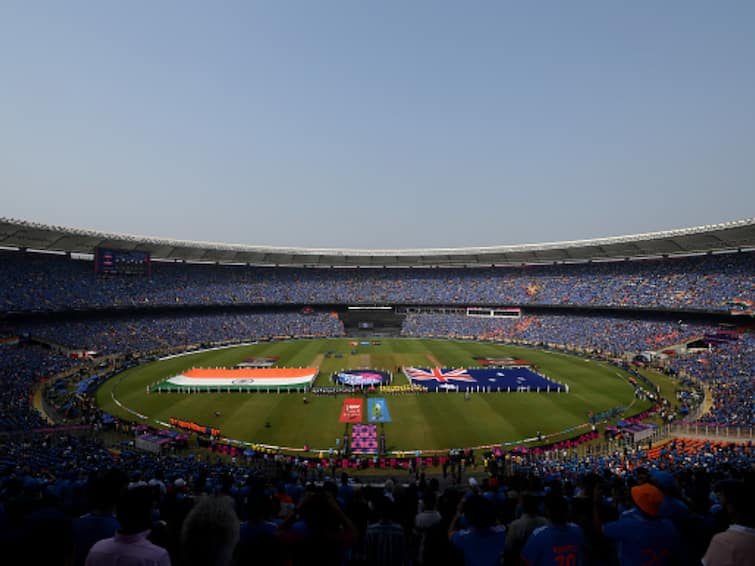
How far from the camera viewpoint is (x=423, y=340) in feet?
255

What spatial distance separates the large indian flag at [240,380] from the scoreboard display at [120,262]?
96.6ft

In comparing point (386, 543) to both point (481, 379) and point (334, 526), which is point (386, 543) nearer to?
point (334, 526)

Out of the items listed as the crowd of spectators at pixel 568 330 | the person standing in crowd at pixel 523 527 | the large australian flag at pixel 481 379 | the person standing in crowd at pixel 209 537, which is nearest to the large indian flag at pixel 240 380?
the large australian flag at pixel 481 379

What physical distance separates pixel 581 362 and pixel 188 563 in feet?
198

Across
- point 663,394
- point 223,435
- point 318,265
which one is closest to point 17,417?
point 223,435

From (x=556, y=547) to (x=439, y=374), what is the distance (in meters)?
43.2

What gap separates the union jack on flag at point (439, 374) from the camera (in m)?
44.3

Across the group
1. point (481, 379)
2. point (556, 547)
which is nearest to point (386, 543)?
point (556, 547)

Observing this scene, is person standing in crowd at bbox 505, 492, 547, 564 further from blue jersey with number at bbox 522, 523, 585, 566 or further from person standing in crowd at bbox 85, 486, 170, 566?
person standing in crowd at bbox 85, 486, 170, 566

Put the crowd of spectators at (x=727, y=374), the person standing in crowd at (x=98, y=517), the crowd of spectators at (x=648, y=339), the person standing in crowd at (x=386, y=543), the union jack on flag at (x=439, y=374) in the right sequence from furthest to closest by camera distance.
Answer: the union jack on flag at (x=439, y=374) < the crowd of spectators at (x=648, y=339) < the crowd of spectators at (x=727, y=374) < the person standing in crowd at (x=386, y=543) < the person standing in crowd at (x=98, y=517)

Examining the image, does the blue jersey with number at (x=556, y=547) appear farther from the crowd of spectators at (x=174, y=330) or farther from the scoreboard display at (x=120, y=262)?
the scoreboard display at (x=120, y=262)

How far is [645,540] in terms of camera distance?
464 cm

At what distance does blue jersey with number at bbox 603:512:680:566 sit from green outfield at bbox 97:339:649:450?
2273cm

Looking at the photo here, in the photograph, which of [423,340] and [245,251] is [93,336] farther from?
[423,340]
